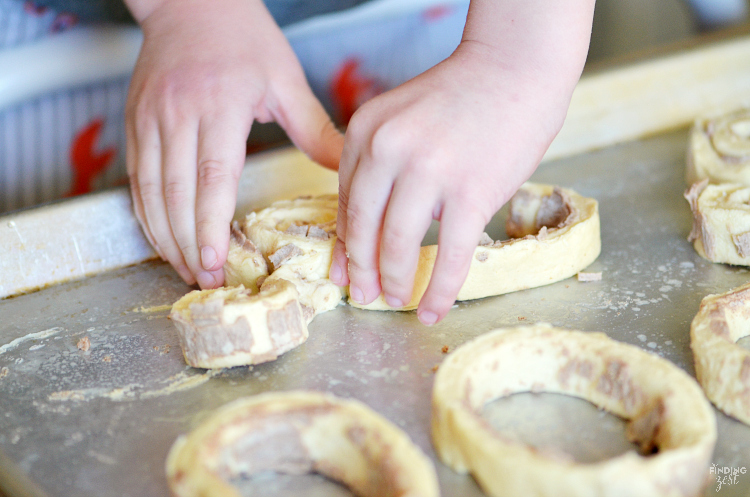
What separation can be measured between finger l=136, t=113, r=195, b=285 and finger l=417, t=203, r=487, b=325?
517 millimetres

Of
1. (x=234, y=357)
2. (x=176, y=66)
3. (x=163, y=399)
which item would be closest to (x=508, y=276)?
(x=234, y=357)

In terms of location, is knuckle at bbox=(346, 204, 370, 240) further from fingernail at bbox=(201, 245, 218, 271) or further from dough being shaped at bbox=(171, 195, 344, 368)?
fingernail at bbox=(201, 245, 218, 271)

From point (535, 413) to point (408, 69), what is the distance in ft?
5.67

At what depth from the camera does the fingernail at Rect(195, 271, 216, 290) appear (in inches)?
47.6

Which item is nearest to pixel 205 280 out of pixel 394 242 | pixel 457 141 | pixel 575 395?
pixel 394 242

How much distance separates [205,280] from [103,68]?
1012mm

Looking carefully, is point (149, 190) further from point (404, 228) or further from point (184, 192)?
point (404, 228)

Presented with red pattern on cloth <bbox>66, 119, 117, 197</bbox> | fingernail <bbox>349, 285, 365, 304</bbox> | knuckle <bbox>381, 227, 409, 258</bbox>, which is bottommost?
red pattern on cloth <bbox>66, 119, 117, 197</bbox>

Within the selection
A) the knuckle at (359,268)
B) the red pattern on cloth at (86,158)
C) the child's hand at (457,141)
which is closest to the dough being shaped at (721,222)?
the child's hand at (457,141)

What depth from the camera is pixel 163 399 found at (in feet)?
3.22

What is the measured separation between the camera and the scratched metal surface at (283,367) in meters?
0.85

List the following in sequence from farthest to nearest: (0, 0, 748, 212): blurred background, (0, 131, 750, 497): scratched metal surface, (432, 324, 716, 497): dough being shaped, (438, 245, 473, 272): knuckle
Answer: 1. (0, 0, 748, 212): blurred background
2. (438, 245, 473, 272): knuckle
3. (0, 131, 750, 497): scratched metal surface
4. (432, 324, 716, 497): dough being shaped

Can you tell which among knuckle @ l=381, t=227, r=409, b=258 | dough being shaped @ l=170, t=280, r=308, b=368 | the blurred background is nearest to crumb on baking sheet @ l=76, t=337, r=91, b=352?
dough being shaped @ l=170, t=280, r=308, b=368

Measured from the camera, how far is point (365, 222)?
39.1 inches
